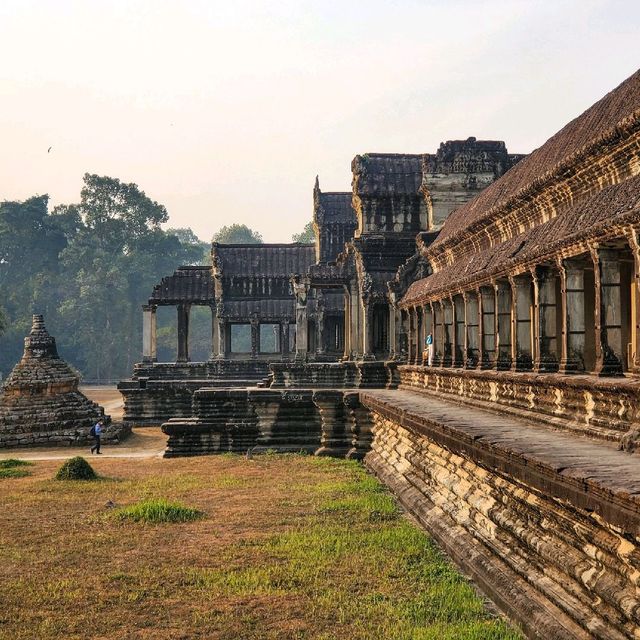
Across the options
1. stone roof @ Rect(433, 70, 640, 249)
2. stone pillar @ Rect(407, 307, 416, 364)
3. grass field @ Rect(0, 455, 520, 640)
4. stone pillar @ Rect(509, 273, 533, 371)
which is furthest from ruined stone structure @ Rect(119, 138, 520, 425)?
stone pillar @ Rect(509, 273, 533, 371)

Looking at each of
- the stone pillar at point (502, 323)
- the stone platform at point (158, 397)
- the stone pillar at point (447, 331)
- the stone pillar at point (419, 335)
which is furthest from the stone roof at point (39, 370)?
the stone pillar at point (502, 323)

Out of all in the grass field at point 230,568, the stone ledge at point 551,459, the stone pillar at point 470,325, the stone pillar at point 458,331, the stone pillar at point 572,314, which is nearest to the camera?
the stone ledge at point 551,459

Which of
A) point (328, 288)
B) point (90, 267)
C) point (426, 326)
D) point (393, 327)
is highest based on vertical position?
point (90, 267)

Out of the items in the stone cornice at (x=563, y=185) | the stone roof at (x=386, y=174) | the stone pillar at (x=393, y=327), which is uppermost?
the stone roof at (x=386, y=174)

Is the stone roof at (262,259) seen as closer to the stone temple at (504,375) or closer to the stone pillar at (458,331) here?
the stone temple at (504,375)

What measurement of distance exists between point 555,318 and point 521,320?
1.04 meters

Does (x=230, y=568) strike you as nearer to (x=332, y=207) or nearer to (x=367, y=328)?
(x=367, y=328)

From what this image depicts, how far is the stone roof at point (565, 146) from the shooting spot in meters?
10.6

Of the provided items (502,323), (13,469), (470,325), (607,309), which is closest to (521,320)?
(502,323)

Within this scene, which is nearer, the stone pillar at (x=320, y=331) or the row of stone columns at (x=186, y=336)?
the row of stone columns at (x=186, y=336)

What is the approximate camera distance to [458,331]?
16562 mm

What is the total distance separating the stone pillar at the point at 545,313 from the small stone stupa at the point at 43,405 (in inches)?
766

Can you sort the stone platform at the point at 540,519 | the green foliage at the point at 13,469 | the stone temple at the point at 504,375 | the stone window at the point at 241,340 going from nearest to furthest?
the stone platform at the point at 540,519 → the stone temple at the point at 504,375 → the green foliage at the point at 13,469 → the stone window at the point at 241,340

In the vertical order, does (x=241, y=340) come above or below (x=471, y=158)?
below
